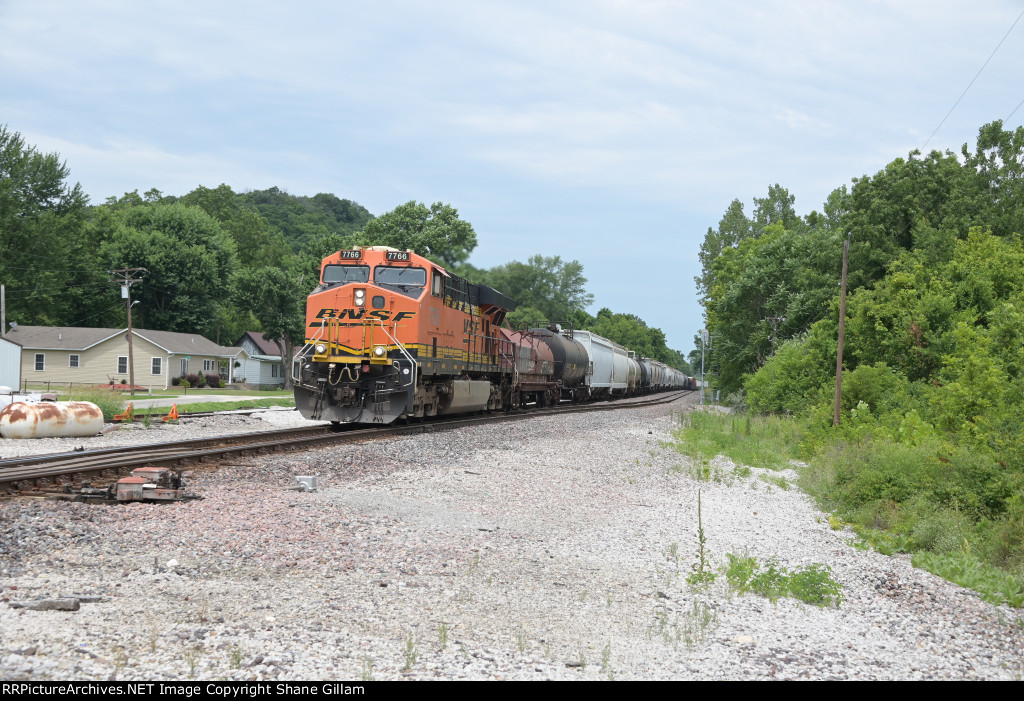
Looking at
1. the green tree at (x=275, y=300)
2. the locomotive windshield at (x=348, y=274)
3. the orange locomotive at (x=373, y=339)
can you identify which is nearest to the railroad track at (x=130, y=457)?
the orange locomotive at (x=373, y=339)

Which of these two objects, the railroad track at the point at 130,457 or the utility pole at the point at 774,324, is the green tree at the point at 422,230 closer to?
the utility pole at the point at 774,324

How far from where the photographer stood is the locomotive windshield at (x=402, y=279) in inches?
762

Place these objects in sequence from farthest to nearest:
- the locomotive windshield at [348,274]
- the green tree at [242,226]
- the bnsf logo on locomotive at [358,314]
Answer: the green tree at [242,226], the locomotive windshield at [348,274], the bnsf logo on locomotive at [358,314]

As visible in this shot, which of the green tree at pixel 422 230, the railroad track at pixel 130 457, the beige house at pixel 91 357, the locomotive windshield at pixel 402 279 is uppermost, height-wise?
the green tree at pixel 422 230

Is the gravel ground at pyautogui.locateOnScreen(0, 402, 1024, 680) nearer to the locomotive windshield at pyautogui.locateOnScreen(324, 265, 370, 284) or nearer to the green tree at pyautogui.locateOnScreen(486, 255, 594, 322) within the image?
the locomotive windshield at pyautogui.locateOnScreen(324, 265, 370, 284)

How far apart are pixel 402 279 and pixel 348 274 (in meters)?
1.34

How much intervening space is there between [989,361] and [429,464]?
10.7 m

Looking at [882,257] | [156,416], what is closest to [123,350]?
[156,416]

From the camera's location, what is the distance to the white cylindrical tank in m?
16.9

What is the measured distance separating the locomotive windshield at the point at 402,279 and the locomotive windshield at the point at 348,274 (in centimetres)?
26

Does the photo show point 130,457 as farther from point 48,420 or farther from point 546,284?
point 546,284

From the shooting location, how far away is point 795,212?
80125 millimetres

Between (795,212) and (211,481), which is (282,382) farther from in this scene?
(211,481)

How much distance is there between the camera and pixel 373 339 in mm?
18562
